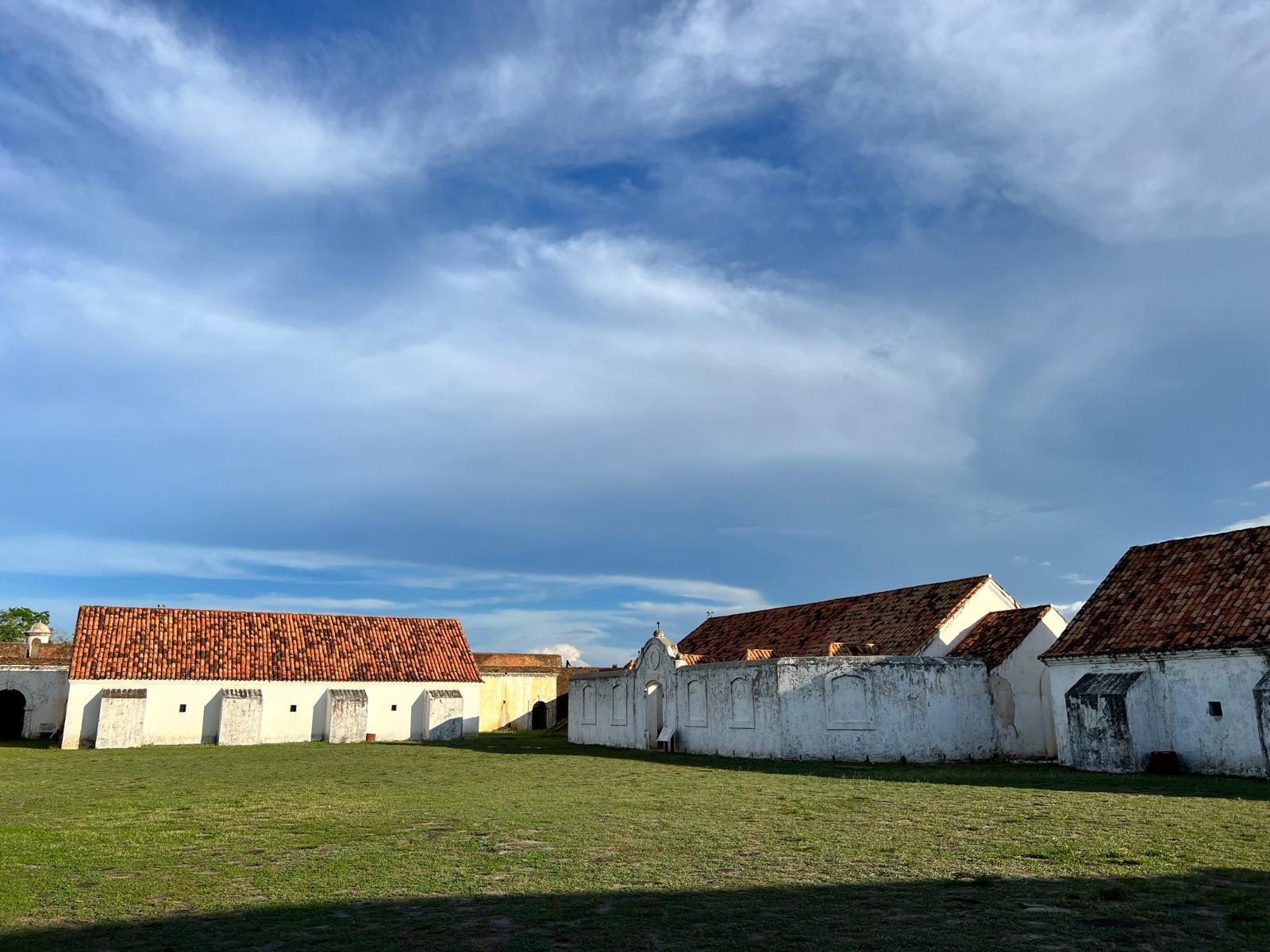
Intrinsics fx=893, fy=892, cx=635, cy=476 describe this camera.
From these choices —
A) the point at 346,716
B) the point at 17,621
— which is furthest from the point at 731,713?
the point at 17,621

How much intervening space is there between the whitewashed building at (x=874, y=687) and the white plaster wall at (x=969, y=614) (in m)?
0.05

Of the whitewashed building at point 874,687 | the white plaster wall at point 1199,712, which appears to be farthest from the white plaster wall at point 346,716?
the white plaster wall at point 1199,712

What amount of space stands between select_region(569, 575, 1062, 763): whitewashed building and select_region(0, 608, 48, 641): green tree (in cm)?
5055

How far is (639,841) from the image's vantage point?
10.9m

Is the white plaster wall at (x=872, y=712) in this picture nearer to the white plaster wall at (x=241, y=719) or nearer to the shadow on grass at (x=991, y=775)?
the shadow on grass at (x=991, y=775)

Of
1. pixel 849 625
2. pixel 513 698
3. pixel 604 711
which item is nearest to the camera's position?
pixel 849 625

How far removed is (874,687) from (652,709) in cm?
964

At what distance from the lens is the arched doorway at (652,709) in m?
32.8

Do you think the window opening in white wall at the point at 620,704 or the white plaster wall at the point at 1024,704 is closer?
the white plaster wall at the point at 1024,704

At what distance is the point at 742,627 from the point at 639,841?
27847mm

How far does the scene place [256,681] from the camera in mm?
37625

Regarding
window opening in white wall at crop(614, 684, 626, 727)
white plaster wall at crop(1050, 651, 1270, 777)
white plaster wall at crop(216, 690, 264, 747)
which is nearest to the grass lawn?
white plaster wall at crop(1050, 651, 1270, 777)

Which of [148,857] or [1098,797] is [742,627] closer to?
[1098,797]

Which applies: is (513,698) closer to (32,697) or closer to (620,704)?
(620,704)
